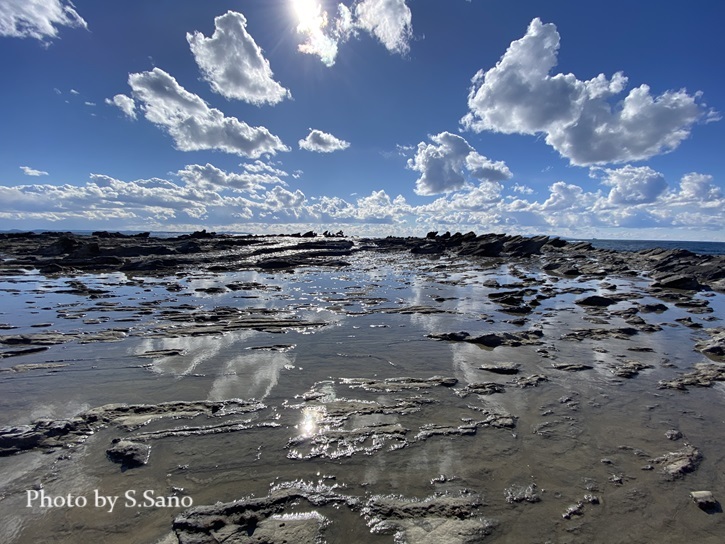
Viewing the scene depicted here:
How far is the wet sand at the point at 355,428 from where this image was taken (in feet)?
14.1

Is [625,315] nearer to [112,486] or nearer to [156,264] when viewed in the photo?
[112,486]

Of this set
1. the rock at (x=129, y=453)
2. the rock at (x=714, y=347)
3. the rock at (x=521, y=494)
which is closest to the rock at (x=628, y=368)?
the rock at (x=714, y=347)

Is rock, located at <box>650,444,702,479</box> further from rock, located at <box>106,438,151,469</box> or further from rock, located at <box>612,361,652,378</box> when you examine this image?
rock, located at <box>106,438,151,469</box>

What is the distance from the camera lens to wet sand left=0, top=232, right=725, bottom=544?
169 inches

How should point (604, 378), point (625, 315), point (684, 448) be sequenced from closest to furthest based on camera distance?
point (684, 448), point (604, 378), point (625, 315)

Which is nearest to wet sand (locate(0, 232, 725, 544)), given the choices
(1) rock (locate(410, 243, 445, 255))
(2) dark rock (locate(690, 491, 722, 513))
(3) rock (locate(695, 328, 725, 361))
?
(2) dark rock (locate(690, 491, 722, 513))

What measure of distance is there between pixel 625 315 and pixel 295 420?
51.7 feet

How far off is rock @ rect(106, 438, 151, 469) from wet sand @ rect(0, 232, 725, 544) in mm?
40

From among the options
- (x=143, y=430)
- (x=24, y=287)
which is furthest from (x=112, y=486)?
(x=24, y=287)

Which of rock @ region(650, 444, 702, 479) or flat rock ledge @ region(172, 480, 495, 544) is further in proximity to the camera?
rock @ region(650, 444, 702, 479)

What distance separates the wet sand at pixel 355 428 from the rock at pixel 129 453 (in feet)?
0.13

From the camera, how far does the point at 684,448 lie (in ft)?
19.1

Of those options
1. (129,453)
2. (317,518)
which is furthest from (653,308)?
(129,453)

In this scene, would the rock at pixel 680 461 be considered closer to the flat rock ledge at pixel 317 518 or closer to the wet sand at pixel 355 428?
the wet sand at pixel 355 428
